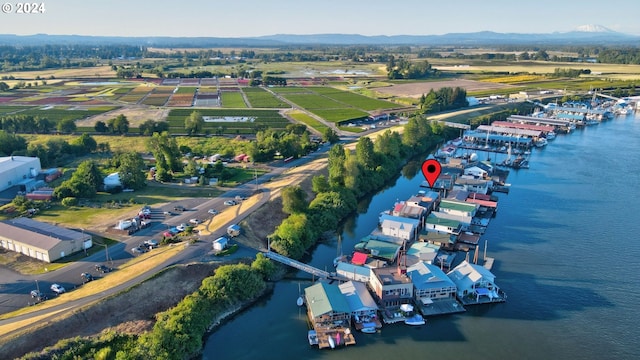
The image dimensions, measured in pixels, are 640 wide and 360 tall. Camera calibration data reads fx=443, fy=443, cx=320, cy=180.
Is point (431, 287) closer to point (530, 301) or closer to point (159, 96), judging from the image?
point (530, 301)

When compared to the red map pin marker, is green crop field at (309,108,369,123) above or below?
above

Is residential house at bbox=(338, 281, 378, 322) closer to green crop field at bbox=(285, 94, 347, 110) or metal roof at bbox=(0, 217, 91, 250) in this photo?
metal roof at bbox=(0, 217, 91, 250)

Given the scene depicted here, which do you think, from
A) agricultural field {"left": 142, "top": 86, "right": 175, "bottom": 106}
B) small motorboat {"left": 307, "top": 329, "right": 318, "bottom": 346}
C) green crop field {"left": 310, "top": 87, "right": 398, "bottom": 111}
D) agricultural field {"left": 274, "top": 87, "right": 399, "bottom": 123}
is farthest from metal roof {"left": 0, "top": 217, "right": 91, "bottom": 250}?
green crop field {"left": 310, "top": 87, "right": 398, "bottom": 111}

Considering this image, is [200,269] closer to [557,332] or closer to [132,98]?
[557,332]

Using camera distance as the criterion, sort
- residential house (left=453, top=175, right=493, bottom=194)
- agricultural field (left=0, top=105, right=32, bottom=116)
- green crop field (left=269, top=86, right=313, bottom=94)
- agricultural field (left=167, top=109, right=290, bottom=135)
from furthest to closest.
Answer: green crop field (left=269, top=86, right=313, bottom=94) < agricultural field (left=0, top=105, right=32, bottom=116) < agricultural field (left=167, top=109, right=290, bottom=135) < residential house (left=453, top=175, right=493, bottom=194)

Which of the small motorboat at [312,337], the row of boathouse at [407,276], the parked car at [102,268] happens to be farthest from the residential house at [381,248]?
the parked car at [102,268]

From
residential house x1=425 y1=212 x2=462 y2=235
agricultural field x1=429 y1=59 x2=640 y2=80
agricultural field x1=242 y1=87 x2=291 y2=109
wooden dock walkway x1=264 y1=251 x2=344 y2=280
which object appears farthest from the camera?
agricultural field x1=429 y1=59 x2=640 y2=80

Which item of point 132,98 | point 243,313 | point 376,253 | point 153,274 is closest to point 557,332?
point 376,253

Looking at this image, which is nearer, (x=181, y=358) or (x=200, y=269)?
(x=181, y=358)
